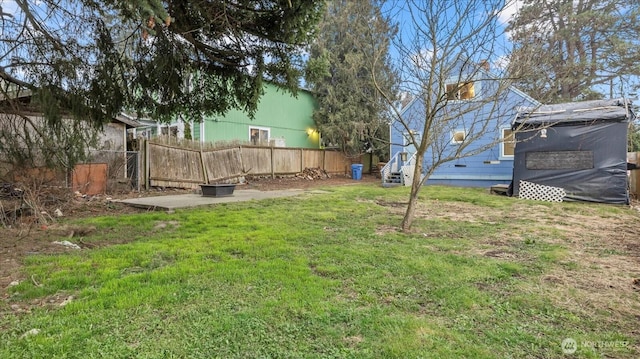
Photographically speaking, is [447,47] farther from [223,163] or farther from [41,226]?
[223,163]

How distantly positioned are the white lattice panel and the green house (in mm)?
8951

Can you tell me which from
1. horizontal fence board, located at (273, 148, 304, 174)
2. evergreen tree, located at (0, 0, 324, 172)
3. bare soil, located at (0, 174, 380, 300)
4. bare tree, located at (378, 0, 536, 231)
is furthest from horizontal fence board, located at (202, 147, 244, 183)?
bare tree, located at (378, 0, 536, 231)

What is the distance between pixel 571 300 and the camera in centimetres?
274

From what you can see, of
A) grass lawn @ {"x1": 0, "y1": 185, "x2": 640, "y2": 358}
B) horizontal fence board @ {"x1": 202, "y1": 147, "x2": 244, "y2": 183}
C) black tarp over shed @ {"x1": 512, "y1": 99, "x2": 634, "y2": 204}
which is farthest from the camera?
horizontal fence board @ {"x1": 202, "y1": 147, "x2": 244, "y2": 183}

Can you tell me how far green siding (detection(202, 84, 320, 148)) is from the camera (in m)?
15.1

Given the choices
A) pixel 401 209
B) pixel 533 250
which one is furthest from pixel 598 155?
pixel 533 250

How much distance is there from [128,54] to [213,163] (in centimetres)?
790

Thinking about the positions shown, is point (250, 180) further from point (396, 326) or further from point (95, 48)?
point (396, 326)

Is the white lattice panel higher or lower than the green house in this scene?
lower

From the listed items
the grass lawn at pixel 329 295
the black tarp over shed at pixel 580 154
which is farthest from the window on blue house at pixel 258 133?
the grass lawn at pixel 329 295

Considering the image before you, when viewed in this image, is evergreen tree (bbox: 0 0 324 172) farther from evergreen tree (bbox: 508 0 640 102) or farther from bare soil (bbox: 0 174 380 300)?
evergreen tree (bbox: 508 0 640 102)

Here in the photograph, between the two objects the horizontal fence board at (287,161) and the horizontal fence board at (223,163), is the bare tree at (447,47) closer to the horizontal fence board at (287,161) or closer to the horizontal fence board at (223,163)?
the horizontal fence board at (223,163)

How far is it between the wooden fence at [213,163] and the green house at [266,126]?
0.56 m

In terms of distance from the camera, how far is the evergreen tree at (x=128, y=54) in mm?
4199
